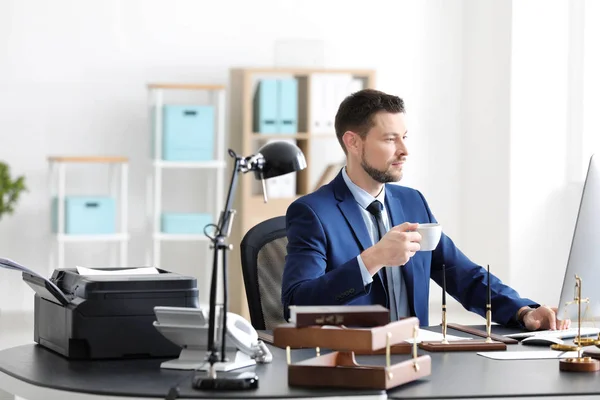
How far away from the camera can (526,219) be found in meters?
6.79

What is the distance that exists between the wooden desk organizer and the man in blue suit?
554 mm

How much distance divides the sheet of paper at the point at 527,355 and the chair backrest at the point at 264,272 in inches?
31.3

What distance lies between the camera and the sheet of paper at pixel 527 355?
2039 mm

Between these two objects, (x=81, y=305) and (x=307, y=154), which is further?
(x=307, y=154)

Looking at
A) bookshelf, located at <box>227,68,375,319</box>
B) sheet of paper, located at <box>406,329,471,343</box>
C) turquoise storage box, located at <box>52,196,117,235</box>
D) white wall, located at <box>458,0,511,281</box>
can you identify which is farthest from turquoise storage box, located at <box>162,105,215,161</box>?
sheet of paper, located at <box>406,329,471,343</box>

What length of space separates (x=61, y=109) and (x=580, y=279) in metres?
5.30

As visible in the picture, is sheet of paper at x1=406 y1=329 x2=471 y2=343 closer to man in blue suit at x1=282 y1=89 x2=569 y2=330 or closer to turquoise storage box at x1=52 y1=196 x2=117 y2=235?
man in blue suit at x1=282 y1=89 x2=569 y2=330

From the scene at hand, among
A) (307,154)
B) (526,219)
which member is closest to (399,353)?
(307,154)

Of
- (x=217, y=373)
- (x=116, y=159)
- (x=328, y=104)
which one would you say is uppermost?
(x=328, y=104)

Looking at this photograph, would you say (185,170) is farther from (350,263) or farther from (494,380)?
A: (494,380)

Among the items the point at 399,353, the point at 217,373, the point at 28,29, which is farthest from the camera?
the point at 28,29

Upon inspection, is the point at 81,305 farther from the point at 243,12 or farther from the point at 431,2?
the point at 431,2

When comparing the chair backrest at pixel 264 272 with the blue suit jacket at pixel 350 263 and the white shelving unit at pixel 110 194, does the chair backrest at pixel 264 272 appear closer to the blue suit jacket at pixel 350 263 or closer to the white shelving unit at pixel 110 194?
the blue suit jacket at pixel 350 263

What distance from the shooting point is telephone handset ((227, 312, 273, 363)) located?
188 cm
